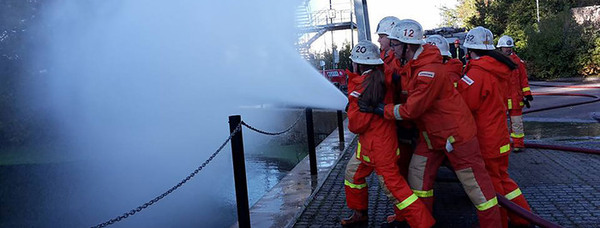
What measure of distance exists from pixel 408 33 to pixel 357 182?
126 cm

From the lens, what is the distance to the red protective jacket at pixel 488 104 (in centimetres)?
370

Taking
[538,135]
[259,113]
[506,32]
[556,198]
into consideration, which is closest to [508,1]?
[506,32]

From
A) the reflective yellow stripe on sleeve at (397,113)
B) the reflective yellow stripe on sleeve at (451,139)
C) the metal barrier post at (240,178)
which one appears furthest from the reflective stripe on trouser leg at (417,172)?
the metal barrier post at (240,178)

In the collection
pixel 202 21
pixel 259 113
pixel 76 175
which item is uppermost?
pixel 202 21

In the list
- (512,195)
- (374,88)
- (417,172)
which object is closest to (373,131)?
(374,88)

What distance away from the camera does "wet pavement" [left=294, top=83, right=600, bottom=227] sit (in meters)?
4.25

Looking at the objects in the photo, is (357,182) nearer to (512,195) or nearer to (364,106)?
(364,106)

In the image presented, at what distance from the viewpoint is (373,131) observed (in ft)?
12.1

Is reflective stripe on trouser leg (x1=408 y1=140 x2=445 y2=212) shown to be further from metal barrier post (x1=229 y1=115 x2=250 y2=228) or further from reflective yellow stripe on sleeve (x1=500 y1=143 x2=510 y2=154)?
metal barrier post (x1=229 y1=115 x2=250 y2=228)

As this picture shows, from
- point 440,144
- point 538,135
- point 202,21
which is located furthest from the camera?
point 538,135

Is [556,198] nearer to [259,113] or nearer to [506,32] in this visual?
[259,113]

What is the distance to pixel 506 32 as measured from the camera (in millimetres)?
28672

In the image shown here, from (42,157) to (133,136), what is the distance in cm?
870

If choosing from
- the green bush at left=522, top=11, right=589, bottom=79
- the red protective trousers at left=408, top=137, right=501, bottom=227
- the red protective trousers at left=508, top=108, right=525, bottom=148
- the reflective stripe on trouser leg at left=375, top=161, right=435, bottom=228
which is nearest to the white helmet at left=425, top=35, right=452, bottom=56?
the red protective trousers at left=408, top=137, right=501, bottom=227
